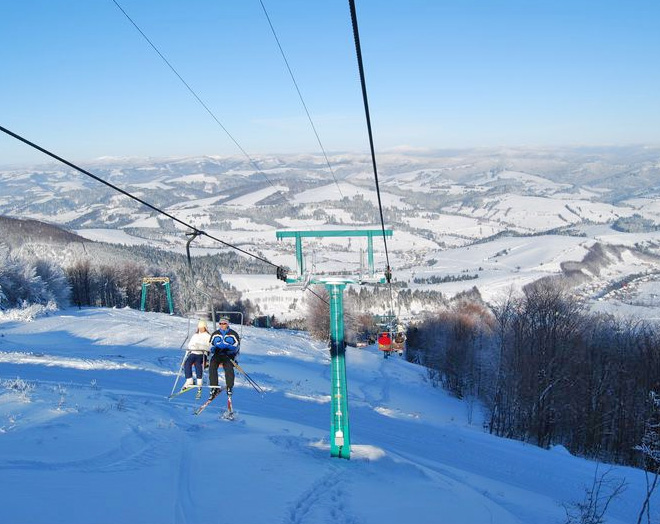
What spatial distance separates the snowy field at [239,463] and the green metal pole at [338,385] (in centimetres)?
43

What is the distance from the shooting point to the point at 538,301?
37.4m

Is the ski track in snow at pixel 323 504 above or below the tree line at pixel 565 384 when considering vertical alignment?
above

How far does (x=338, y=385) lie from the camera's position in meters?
12.8

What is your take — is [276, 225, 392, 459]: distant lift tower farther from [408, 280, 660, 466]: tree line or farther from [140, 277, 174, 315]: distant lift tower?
[140, 277, 174, 315]: distant lift tower

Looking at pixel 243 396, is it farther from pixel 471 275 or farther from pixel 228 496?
pixel 471 275

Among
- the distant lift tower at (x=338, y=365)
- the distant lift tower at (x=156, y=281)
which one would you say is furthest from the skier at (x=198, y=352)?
the distant lift tower at (x=156, y=281)

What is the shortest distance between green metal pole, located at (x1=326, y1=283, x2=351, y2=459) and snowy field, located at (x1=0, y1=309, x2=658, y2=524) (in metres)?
0.43

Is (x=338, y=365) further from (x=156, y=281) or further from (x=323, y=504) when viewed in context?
(x=156, y=281)

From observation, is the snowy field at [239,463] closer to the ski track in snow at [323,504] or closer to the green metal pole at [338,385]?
the ski track in snow at [323,504]

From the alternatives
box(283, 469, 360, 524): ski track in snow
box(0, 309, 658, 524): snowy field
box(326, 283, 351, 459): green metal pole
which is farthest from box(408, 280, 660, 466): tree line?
box(283, 469, 360, 524): ski track in snow

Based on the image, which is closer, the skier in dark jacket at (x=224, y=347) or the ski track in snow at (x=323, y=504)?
the ski track in snow at (x=323, y=504)

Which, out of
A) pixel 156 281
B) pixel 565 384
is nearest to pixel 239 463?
pixel 565 384

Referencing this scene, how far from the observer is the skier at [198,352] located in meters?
12.5

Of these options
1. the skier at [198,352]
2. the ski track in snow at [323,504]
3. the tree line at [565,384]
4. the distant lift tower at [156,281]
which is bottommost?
the tree line at [565,384]
